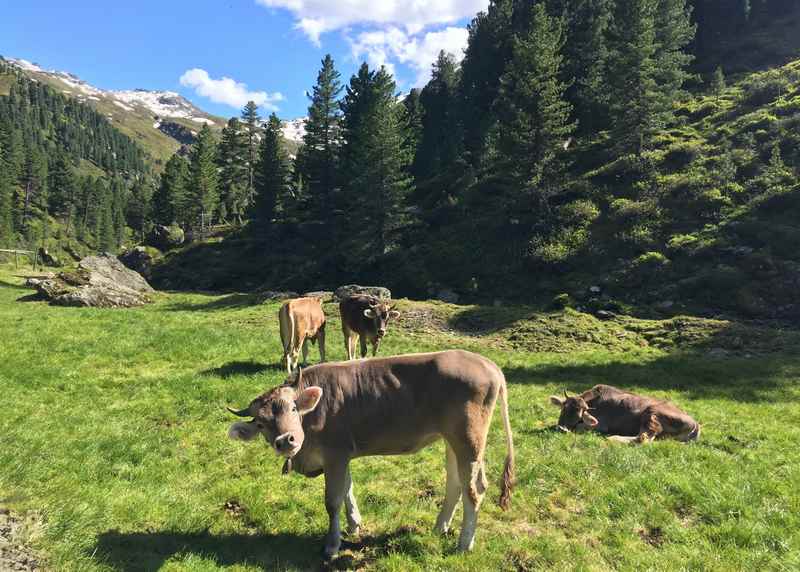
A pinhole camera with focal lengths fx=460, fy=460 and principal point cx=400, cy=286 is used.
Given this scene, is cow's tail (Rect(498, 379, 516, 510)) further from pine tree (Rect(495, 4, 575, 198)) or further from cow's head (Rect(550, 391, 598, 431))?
pine tree (Rect(495, 4, 575, 198))

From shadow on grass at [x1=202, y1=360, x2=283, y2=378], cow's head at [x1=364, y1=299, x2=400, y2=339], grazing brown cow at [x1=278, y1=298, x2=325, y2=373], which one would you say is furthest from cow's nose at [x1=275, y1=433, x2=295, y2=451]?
cow's head at [x1=364, y1=299, x2=400, y2=339]

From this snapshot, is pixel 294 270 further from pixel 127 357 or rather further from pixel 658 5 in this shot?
pixel 658 5

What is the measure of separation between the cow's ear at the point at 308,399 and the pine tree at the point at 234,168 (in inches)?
3238

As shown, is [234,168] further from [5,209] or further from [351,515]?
[351,515]

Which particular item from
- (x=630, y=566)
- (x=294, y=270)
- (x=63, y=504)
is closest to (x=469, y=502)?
(x=630, y=566)

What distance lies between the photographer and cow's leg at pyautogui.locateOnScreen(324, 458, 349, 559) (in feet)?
19.9

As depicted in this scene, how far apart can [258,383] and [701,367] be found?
690 inches

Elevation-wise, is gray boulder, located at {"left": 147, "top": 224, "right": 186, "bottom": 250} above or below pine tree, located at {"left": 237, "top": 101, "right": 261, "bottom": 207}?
below

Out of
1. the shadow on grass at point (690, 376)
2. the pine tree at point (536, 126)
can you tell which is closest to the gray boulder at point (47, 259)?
the pine tree at point (536, 126)

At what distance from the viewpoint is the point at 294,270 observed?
180 feet

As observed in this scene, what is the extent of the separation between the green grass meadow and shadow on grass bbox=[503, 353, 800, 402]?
1178 millimetres

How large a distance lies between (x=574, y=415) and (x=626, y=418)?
4.20 ft

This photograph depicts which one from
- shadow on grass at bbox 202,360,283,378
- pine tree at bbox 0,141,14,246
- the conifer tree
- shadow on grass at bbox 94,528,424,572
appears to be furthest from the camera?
pine tree at bbox 0,141,14,246

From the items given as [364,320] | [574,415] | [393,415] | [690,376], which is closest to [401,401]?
[393,415]
